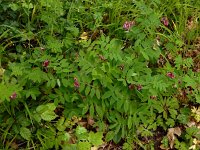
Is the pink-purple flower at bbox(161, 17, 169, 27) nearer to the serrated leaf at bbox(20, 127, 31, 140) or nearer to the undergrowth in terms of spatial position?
the undergrowth

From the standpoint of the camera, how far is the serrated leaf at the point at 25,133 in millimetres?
2599

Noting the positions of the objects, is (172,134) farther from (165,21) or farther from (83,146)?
(165,21)

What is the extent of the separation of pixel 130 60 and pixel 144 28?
414 millimetres

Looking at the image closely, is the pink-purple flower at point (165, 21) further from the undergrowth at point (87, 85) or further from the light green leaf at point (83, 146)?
the light green leaf at point (83, 146)

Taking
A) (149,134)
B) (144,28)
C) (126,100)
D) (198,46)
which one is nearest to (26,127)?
(126,100)

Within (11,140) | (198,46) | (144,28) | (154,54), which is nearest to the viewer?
(11,140)

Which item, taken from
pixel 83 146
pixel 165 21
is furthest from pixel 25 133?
pixel 165 21

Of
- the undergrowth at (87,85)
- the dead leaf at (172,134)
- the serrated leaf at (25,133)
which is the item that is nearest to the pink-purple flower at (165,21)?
the undergrowth at (87,85)

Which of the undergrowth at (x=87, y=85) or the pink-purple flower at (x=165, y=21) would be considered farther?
the pink-purple flower at (x=165, y=21)

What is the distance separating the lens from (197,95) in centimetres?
299

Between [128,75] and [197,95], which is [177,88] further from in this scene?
[128,75]

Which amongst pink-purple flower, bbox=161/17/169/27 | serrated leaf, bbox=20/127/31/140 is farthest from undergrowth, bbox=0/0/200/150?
pink-purple flower, bbox=161/17/169/27

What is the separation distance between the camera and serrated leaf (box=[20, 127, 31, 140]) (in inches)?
102

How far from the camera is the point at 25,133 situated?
261 cm
